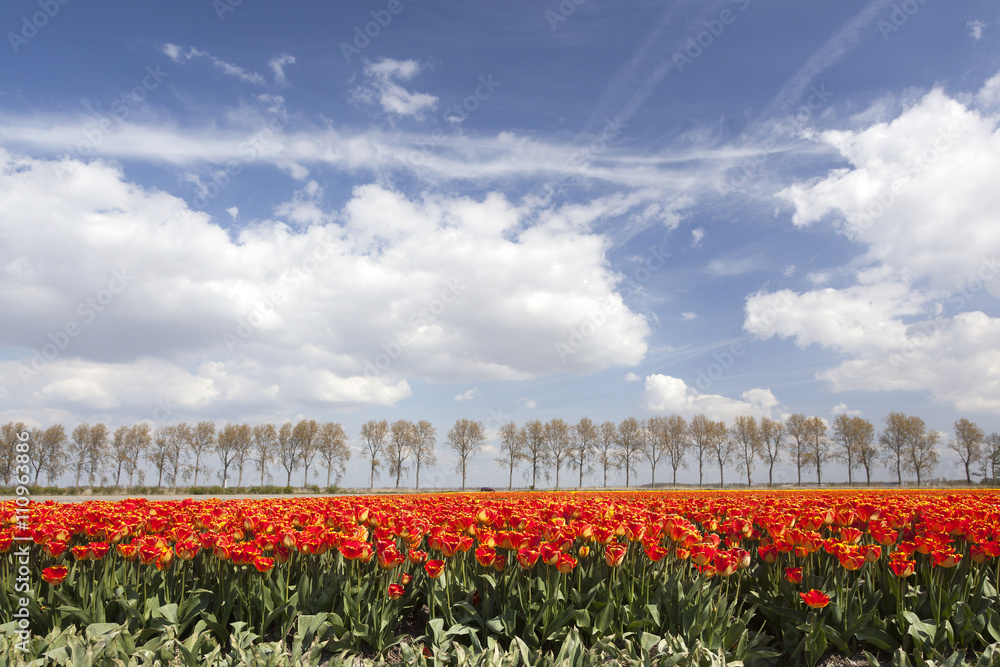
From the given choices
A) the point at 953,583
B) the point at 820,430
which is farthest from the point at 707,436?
the point at 953,583

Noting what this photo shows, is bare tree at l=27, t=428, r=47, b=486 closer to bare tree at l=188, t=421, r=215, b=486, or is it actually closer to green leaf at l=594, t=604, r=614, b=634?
bare tree at l=188, t=421, r=215, b=486

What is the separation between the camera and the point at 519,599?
14.2 feet

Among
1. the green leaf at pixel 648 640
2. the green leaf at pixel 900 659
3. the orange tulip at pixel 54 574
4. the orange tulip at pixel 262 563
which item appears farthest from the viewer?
the orange tulip at pixel 54 574

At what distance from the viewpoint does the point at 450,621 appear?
14.0 feet

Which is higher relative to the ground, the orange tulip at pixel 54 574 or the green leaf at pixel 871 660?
the orange tulip at pixel 54 574

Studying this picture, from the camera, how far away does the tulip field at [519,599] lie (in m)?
3.93

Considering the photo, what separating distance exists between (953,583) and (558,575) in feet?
11.2

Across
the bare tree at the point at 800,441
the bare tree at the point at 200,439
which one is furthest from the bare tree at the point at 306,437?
the bare tree at the point at 800,441

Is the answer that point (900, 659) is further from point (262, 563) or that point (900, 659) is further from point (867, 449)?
point (867, 449)

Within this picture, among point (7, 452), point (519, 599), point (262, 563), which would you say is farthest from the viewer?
point (7, 452)

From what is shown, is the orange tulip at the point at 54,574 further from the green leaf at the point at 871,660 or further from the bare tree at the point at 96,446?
the bare tree at the point at 96,446

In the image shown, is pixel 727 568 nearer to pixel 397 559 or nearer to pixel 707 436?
pixel 397 559

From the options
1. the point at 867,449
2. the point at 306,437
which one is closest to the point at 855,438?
the point at 867,449

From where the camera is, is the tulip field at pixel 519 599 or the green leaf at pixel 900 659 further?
the tulip field at pixel 519 599
